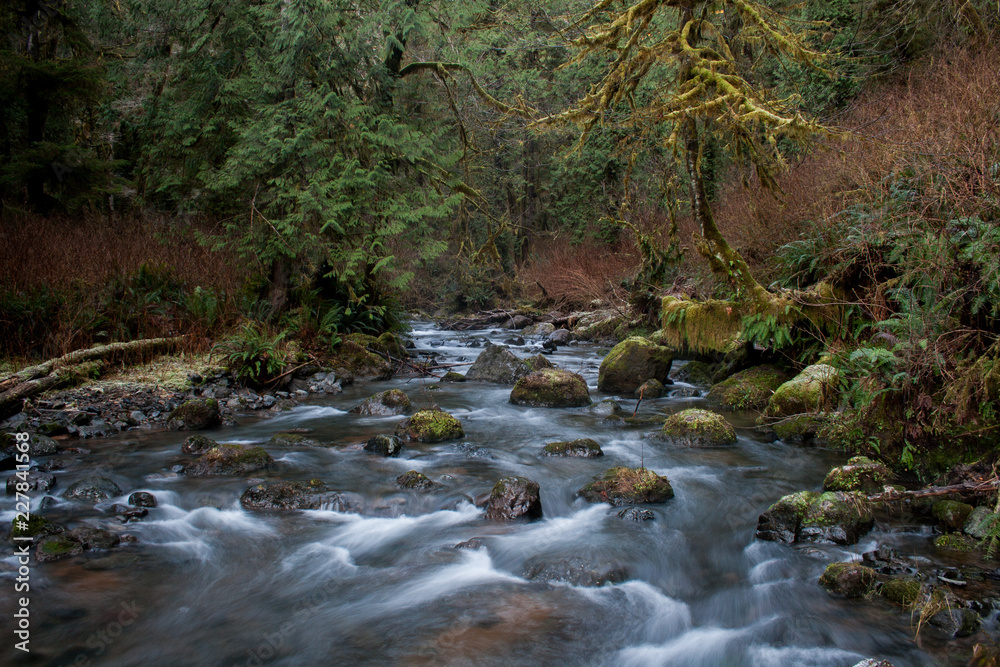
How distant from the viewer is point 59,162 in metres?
12.8

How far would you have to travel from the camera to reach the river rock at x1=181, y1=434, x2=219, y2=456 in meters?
6.72

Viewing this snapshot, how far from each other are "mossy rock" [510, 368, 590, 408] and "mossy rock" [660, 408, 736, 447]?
200 centimetres

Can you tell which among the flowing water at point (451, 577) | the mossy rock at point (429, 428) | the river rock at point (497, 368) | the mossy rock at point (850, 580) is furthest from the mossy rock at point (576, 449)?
the river rock at point (497, 368)

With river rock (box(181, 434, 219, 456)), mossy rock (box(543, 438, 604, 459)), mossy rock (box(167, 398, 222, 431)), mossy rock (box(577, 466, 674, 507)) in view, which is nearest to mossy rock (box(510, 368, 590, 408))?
mossy rock (box(543, 438, 604, 459))

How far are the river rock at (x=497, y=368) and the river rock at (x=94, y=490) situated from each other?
21.1ft

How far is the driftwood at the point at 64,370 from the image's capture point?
701cm

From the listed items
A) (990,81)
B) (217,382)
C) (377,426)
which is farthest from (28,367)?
(990,81)

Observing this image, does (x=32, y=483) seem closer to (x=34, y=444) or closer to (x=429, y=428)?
(x=34, y=444)

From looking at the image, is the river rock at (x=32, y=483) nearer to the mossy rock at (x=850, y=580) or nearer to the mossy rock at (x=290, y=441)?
the mossy rock at (x=290, y=441)

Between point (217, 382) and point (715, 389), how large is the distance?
750 centimetres

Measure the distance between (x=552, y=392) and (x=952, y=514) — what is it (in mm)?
5322

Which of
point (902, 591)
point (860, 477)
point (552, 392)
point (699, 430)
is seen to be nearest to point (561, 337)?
point (552, 392)

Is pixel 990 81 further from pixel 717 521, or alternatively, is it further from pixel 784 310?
pixel 717 521

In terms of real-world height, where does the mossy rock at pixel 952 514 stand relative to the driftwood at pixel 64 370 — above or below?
below
